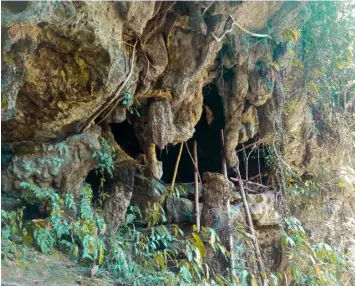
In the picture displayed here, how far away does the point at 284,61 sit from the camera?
19.0ft

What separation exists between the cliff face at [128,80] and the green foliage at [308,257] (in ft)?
2.30

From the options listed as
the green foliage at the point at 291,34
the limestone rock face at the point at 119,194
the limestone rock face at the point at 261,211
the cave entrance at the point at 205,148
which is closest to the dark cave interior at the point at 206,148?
the cave entrance at the point at 205,148

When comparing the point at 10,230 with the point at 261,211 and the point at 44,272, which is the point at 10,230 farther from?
the point at 261,211

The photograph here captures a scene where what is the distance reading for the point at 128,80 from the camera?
3975mm

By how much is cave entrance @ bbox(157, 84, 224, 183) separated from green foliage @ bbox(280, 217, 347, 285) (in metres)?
2.11

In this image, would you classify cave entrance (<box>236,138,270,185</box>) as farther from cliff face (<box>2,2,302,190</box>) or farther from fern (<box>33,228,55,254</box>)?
fern (<box>33,228,55,254</box>)

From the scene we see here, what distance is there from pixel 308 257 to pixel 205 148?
9.28 ft

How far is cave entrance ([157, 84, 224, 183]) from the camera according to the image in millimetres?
6609

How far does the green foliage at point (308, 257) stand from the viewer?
4719 millimetres

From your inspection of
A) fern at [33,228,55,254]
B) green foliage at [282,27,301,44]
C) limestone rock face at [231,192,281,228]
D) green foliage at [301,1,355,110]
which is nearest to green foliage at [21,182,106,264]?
fern at [33,228,55,254]

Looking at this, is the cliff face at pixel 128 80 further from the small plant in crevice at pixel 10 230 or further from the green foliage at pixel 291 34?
the small plant in crevice at pixel 10 230

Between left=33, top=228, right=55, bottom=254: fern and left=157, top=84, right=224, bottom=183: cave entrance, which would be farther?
left=157, top=84, right=224, bottom=183: cave entrance

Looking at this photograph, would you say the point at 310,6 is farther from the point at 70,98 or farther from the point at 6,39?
the point at 6,39

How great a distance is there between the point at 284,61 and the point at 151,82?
7.67 feet
